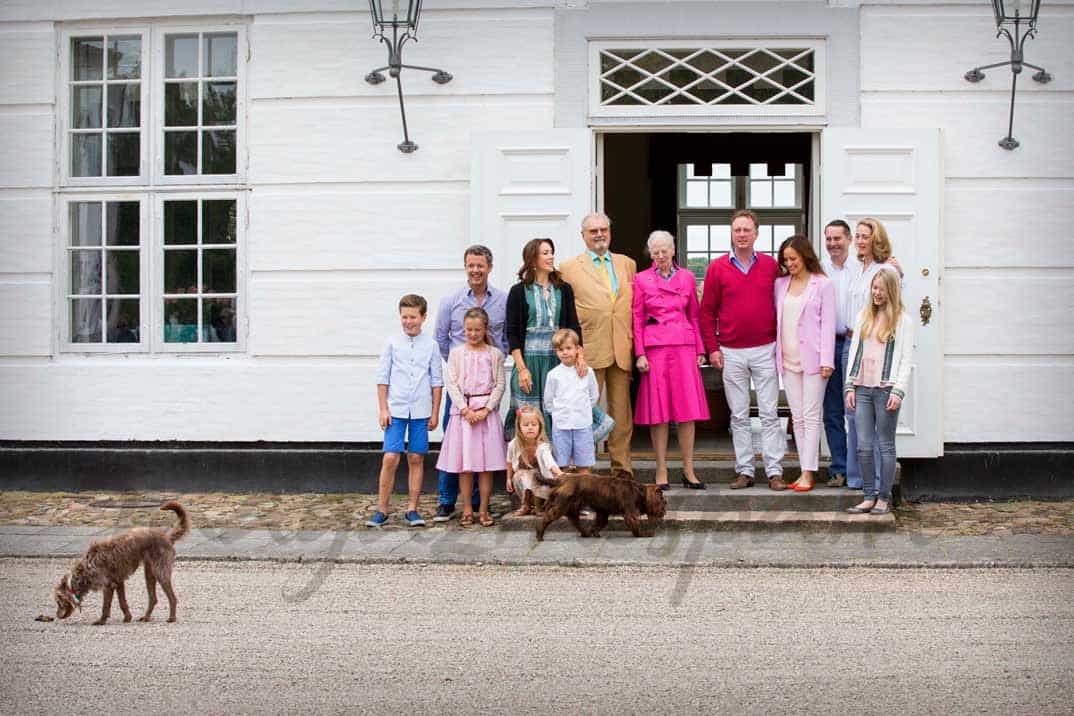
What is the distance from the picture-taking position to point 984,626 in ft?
16.8

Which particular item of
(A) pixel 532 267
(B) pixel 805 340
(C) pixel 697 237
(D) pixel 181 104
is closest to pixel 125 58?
(D) pixel 181 104

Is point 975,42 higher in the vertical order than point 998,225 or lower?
higher

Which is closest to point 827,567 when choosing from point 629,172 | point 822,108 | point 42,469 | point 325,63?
point 822,108

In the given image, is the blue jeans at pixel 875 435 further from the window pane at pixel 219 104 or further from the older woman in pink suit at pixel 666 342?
the window pane at pixel 219 104

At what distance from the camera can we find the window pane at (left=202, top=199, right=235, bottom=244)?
936 centimetres

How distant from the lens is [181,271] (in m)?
9.41

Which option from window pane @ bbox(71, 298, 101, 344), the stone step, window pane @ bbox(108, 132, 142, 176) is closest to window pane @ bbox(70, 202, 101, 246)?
window pane @ bbox(108, 132, 142, 176)

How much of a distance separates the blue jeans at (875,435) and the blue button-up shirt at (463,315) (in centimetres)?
214

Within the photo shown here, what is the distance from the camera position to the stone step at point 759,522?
24.2ft

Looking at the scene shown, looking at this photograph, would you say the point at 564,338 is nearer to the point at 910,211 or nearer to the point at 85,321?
the point at 910,211

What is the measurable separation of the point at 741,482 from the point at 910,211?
2.19 metres

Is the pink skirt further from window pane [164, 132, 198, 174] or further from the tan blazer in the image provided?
window pane [164, 132, 198, 174]

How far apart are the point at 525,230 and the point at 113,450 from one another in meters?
3.31

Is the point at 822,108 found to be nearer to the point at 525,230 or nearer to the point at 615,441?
the point at 525,230
